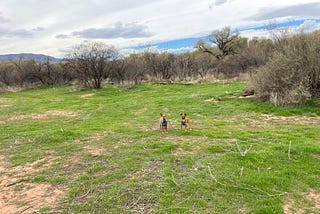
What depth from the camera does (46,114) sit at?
1166cm

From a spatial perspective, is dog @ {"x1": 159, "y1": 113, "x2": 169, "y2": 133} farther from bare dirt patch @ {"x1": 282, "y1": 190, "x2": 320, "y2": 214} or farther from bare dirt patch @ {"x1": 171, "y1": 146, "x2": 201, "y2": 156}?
bare dirt patch @ {"x1": 282, "y1": 190, "x2": 320, "y2": 214}

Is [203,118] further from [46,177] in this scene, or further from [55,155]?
[46,177]

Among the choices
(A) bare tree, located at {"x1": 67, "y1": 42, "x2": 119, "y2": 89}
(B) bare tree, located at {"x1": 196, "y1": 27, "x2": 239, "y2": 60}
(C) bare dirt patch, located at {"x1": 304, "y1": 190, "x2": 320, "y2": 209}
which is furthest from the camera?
(B) bare tree, located at {"x1": 196, "y1": 27, "x2": 239, "y2": 60}

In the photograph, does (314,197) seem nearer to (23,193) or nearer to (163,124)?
(163,124)

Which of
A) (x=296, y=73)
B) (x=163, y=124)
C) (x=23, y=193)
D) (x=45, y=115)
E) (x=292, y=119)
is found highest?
(x=296, y=73)

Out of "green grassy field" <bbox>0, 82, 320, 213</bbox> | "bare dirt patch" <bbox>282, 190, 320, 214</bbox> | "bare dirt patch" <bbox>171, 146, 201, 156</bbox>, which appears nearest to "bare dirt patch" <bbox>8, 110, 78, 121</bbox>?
"green grassy field" <bbox>0, 82, 320, 213</bbox>

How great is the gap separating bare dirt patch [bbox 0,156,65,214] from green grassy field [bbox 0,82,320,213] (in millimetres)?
17

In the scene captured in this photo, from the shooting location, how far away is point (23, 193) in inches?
153

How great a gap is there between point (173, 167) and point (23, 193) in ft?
8.08

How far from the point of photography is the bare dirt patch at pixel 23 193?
3490 millimetres

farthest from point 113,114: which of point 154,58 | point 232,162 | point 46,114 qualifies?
point 154,58

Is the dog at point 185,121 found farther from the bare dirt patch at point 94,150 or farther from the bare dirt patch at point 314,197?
the bare dirt patch at point 314,197

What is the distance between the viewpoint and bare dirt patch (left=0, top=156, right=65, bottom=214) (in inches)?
137

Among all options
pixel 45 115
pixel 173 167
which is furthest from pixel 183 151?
pixel 45 115
